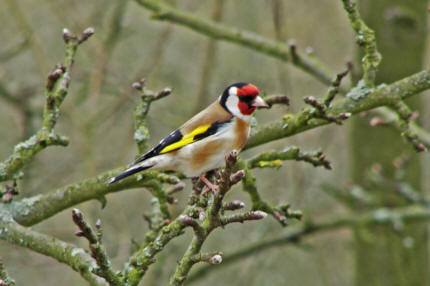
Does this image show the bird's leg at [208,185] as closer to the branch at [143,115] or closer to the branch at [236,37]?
the branch at [143,115]

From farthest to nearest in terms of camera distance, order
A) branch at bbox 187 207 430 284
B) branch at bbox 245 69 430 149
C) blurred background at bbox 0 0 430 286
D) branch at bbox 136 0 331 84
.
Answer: blurred background at bbox 0 0 430 286, branch at bbox 187 207 430 284, branch at bbox 136 0 331 84, branch at bbox 245 69 430 149

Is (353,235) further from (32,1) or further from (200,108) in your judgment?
(32,1)

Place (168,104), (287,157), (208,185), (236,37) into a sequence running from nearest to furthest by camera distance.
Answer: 1. (287,157)
2. (208,185)
3. (236,37)
4. (168,104)

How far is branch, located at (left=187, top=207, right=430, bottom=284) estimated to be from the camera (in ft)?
19.4

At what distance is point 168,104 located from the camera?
7883mm

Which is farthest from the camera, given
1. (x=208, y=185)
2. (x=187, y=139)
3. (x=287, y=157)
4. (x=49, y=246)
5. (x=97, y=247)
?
(x=187, y=139)

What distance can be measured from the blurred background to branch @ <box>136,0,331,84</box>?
42cm

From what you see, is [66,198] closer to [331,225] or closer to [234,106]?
[234,106]

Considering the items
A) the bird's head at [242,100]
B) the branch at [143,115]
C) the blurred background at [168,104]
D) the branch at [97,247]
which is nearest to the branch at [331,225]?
the blurred background at [168,104]

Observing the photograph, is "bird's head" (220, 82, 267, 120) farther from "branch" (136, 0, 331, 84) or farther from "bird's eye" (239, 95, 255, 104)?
"branch" (136, 0, 331, 84)

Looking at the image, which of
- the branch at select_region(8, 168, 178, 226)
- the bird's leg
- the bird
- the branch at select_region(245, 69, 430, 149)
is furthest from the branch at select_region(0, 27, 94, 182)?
the branch at select_region(245, 69, 430, 149)

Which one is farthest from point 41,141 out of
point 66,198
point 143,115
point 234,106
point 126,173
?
point 234,106

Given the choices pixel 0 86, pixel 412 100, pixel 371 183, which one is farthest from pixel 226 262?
pixel 0 86

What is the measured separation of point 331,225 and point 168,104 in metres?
2.81
